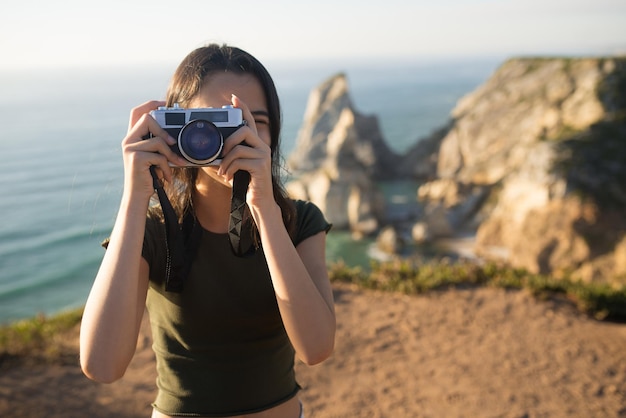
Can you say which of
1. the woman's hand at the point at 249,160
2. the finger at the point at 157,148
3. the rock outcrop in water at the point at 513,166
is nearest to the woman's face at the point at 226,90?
the woman's hand at the point at 249,160

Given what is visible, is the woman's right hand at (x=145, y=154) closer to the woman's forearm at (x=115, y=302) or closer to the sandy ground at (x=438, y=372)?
the woman's forearm at (x=115, y=302)

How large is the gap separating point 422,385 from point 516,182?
2764 cm

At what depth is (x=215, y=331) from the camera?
5.80 ft

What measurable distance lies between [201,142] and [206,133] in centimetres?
3

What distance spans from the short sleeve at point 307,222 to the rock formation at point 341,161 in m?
34.5

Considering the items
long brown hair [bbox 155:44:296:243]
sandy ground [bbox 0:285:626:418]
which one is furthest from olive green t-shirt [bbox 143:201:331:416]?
sandy ground [bbox 0:285:626:418]

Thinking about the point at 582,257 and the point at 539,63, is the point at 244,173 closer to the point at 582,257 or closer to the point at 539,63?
the point at 582,257

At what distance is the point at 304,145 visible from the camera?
57625 millimetres

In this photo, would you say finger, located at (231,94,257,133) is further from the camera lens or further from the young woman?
the camera lens

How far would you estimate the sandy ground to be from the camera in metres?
4.75

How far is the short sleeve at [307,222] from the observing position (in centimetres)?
192

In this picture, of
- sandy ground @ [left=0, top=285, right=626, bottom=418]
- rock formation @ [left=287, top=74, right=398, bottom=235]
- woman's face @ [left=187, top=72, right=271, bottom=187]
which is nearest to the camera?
woman's face @ [left=187, top=72, right=271, bottom=187]

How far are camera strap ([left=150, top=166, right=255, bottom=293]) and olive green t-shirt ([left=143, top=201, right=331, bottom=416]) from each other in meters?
0.03

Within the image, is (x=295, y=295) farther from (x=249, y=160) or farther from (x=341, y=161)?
(x=341, y=161)
